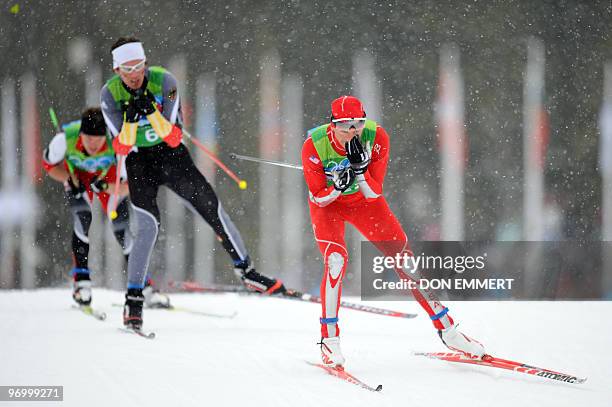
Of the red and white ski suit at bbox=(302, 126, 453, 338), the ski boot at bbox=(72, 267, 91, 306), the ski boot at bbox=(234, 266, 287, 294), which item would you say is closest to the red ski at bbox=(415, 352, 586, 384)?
the red and white ski suit at bbox=(302, 126, 453, 338)

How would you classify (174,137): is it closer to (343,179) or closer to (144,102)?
(144,102)

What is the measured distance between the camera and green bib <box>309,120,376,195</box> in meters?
2.96

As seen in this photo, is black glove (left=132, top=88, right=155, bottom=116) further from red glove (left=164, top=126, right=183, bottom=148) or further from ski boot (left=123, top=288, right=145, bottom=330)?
ski boot (left=123, top=288, right=145, bottom=330)

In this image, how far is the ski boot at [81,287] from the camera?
15.1 feet

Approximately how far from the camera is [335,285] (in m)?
2.95

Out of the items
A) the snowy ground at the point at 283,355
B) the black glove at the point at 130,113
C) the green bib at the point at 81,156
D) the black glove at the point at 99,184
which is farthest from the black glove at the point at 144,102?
the snowy ground at the point at 283,355

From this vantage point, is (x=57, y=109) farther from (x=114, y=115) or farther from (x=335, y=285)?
(x=335, y=285)

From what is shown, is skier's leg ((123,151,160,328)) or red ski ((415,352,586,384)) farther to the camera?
skier's leg ((123,151,160,328))

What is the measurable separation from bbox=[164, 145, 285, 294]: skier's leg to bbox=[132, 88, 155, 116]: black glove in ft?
0.85

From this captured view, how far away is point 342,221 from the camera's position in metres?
3.11

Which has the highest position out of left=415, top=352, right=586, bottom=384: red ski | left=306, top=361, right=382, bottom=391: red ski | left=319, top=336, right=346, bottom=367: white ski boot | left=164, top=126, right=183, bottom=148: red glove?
left=164, top=126, right=183, bottom=148: red glove

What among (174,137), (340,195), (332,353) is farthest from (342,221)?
(174,137)

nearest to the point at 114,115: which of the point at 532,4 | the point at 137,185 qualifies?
the point at 137,185

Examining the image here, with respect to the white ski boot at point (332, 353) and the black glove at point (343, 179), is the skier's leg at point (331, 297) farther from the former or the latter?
the black glove at point (343, 179)
